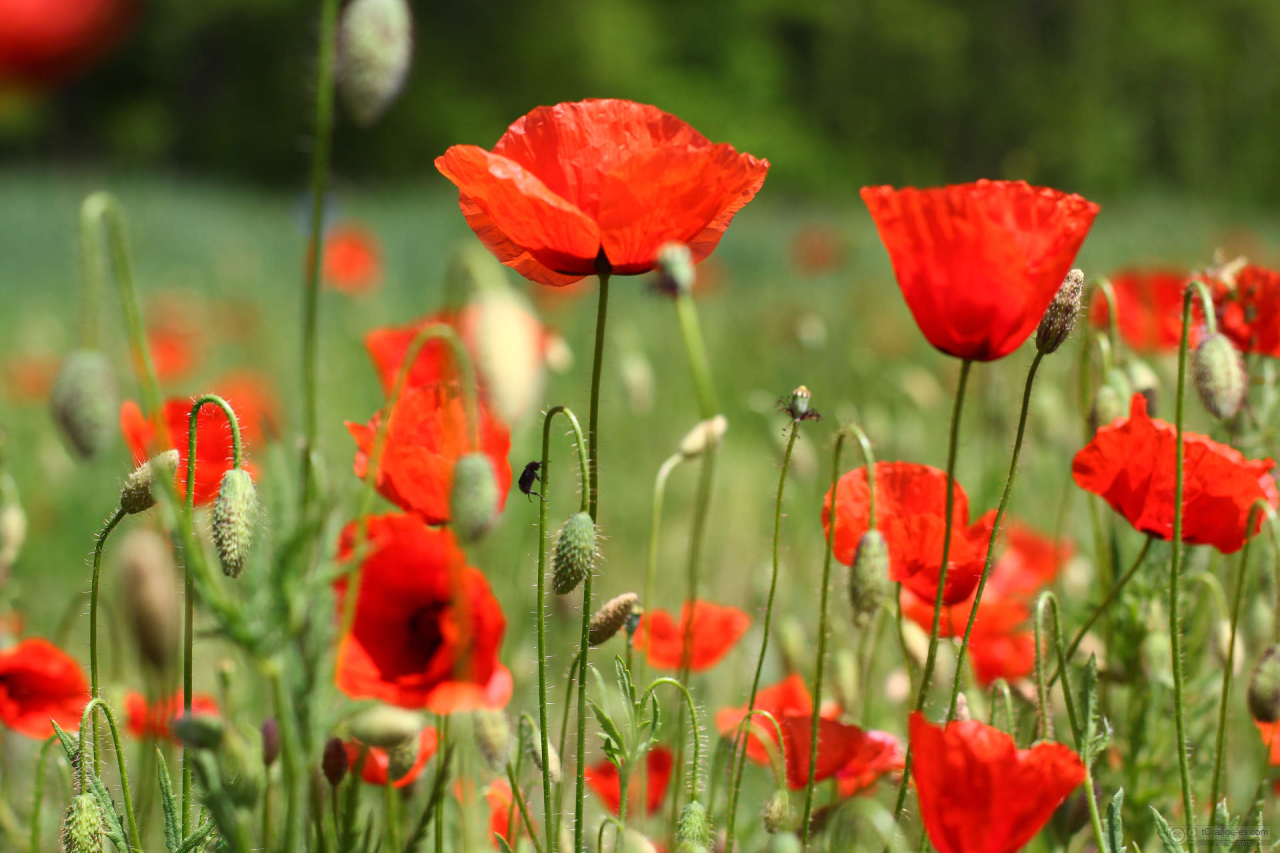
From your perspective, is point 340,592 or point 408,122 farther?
point 408,122

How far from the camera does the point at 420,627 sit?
0.91 m

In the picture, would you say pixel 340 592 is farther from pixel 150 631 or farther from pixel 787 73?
pixel 787 73

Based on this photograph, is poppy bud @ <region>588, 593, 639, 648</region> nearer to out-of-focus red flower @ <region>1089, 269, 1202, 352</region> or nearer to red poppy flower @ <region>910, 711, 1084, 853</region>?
red poppy flower @ <region>910, 711, 1084, 853</region>

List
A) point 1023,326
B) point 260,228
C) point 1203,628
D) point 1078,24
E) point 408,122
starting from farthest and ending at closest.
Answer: point 408,122
point 1078,24
point 260,228
point 1203,628
point 1023,326

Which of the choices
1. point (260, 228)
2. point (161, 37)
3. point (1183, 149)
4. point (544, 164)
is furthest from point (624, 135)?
point (161, 37)

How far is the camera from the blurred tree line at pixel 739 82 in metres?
19.3

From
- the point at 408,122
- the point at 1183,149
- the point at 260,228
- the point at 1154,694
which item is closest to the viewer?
the point at 1154,694

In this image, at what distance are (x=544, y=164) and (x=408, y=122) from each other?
21.1 meters

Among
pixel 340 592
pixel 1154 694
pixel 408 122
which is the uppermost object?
pixel 408 122

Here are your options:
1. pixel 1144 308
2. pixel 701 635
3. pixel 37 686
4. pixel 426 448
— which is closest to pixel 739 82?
pixel 1144 308

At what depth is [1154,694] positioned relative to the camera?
A: 121cm

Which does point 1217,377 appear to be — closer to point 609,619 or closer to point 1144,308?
point 609,619

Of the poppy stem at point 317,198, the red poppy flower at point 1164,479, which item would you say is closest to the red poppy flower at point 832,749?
the red poppy flower at point 1164,479

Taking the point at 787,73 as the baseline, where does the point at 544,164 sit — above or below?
below
